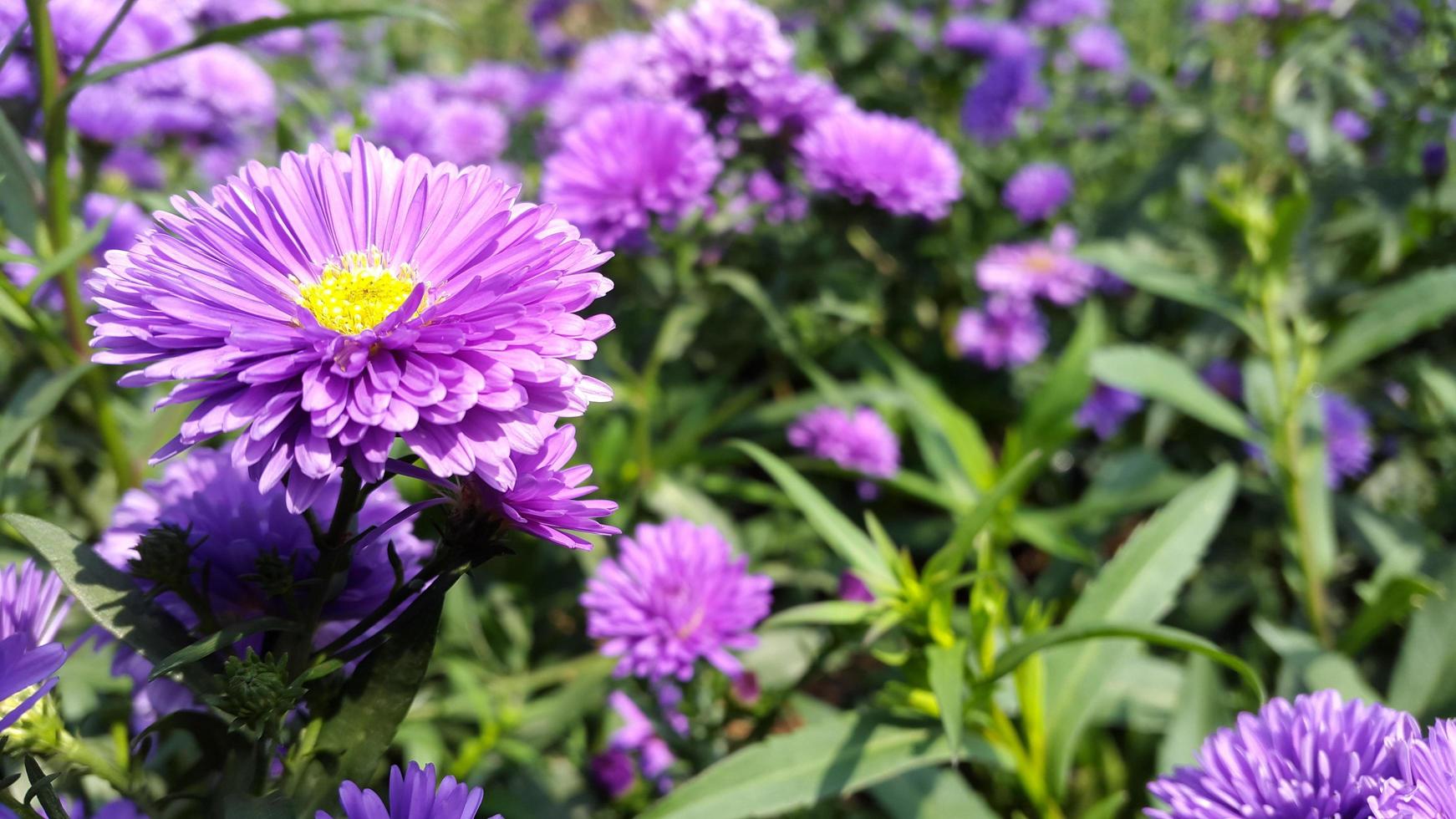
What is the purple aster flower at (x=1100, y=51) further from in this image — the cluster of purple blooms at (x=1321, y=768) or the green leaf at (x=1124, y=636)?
the cluster of purple blooms at (x=1321, y=768)

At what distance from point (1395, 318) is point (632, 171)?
1.18 m

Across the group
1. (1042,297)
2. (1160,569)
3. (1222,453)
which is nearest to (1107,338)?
(1042,297)

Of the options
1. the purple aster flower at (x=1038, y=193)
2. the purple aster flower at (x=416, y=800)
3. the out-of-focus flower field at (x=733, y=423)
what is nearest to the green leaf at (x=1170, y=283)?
the out-of-focus flower field at (x=733, y=423)

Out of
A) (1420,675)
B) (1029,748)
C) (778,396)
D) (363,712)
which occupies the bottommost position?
(778,396)

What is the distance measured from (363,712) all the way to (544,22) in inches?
121

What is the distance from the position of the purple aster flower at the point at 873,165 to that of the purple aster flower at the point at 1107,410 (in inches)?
24.0

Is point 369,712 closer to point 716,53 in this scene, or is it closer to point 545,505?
point 545,505

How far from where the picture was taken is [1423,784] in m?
0.67

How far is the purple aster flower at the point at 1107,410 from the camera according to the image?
6.59ft

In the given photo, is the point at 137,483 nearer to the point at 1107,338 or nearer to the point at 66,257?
the point at 66,257

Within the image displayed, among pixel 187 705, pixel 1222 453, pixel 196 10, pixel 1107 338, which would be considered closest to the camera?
pixel 187 705

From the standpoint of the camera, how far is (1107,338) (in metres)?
2.15

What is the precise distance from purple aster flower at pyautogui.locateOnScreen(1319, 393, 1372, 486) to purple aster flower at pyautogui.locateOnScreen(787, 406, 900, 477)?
0.81 m

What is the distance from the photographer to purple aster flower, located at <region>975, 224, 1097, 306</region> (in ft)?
6.97
